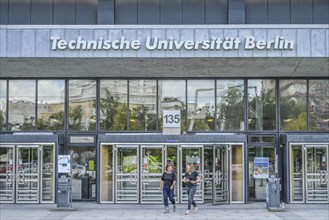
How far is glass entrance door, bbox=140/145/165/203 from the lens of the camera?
2095 centimetres

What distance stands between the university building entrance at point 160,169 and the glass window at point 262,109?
1468mm

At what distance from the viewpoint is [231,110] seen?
22109 mm

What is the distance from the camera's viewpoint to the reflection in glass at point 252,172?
21.8m

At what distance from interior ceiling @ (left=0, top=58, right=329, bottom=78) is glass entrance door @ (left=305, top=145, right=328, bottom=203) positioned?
3069 millimetres

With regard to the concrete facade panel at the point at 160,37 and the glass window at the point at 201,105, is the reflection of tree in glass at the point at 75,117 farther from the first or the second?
the glass window at the point at 201,105

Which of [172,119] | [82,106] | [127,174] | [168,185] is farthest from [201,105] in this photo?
[82,106]

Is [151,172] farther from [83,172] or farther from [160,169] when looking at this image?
[83,172]

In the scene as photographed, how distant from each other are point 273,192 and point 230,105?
455cm

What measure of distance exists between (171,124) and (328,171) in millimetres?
6410

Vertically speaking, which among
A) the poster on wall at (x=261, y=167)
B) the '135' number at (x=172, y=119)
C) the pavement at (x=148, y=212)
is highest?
the '135' number at (x=172, y=119)

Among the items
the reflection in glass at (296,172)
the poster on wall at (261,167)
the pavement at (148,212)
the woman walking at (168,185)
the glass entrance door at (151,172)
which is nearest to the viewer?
the pavement at (148,212)

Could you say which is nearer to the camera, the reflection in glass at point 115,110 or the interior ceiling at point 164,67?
the interior ceiling at point 164,67

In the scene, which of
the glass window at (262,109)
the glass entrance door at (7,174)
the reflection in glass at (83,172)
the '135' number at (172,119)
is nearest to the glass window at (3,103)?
the glass entrance door at (7,174)

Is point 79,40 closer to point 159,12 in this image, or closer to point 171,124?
point 159,12
